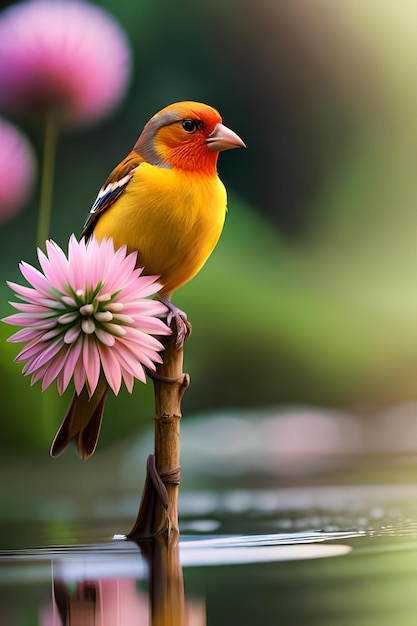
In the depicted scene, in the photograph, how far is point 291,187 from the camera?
109 cm

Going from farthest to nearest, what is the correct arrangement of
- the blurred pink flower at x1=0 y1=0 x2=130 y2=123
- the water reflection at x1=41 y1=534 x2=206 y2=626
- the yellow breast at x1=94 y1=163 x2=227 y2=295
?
the blurred pink flower at x1=0 y1=0 x2=130 y2=123 < the yellow breast at x1=94 y1=163 x2=227 y2=295 < the water reflection at x1=41 y1=534 x2=206 y2=626

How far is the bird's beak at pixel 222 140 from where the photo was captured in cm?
77

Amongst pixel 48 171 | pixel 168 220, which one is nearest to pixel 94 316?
pixel 168 220

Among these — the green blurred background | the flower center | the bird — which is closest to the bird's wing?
the bird

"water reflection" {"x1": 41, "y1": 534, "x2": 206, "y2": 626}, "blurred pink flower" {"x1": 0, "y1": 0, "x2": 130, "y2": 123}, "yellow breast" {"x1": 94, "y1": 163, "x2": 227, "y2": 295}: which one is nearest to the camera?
"water reflection" {"x1": 41, "y1": 534, "x2": 206, "y2": 626}

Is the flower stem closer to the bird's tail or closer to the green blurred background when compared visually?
the green blurred background

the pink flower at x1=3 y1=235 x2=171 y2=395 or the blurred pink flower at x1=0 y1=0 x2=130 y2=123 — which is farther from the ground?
the blurred pink flower at x1=0 y1=0 x2=130 y2=123

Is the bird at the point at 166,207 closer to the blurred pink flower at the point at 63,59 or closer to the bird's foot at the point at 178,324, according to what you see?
the bird's foot at the point at 178,324

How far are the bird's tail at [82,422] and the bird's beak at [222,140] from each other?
23 centimetres

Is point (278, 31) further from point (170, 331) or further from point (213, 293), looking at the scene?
point (170, 331)

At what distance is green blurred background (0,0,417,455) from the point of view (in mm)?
1046

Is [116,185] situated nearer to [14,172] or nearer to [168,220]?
[168,220]

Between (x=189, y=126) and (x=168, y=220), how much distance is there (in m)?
0.10

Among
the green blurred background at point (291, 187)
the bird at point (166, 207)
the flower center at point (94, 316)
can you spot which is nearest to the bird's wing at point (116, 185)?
the bird at point (166, 207)
